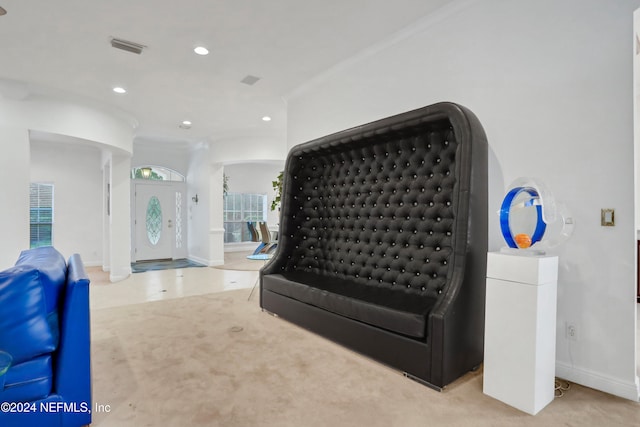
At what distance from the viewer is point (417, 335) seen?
2.20 m

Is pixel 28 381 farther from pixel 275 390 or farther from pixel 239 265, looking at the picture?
pixel 239 265

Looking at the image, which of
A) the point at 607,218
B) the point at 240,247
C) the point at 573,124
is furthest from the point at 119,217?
the point at 607,218

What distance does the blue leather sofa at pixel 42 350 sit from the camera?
1.49 m

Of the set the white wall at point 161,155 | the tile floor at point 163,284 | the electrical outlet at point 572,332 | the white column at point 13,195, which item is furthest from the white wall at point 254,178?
the electrical outlet at point 572,332

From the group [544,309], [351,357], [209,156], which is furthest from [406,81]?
[209,156]

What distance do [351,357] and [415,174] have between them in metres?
1.62

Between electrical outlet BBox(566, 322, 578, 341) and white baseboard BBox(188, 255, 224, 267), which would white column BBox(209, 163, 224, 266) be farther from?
electrical outlet BBox(566, 322, 578, 341)

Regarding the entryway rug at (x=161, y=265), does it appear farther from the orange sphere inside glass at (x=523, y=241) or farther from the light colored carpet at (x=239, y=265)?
the orange sphere inside glass at (x=523, y=241)

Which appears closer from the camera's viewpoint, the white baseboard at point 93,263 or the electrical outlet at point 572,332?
the electrical outlet at point 572,332

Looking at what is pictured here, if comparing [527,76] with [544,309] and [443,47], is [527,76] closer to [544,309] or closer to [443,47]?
[443,47]

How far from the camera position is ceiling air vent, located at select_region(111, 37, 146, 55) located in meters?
3.45

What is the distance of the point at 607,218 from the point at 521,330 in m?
0.91

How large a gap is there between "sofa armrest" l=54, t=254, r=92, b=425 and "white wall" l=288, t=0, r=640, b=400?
2.71m

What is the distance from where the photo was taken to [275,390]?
7.10ft
